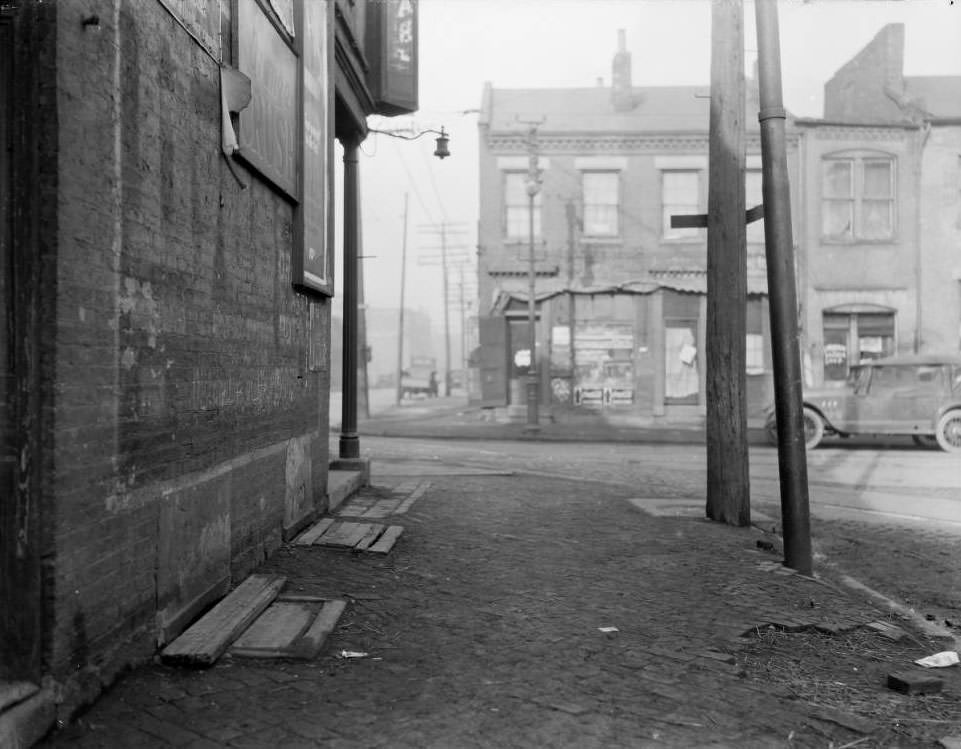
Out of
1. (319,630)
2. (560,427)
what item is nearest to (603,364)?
(560,427)

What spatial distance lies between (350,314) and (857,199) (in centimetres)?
1913

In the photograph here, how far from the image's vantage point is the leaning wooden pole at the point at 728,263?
7.91 meters

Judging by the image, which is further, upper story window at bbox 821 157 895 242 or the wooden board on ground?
upper story window at bbox 821 157 895 242

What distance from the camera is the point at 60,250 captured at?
10.1 ft

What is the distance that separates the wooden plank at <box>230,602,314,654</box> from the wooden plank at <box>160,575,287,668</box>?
1.7 inches

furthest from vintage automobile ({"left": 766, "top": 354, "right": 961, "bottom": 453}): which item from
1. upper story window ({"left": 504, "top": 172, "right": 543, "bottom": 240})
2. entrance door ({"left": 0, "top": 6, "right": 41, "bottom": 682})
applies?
entrance door ({"left": 0, "top": 6, "right": 41, "bottom": 682})

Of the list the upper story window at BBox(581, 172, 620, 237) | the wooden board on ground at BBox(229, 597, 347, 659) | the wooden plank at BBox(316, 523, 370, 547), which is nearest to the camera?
the wooden board on ground at BBox(229, 597, 347, 659)

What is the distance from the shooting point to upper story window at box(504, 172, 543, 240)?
2511 centimetres

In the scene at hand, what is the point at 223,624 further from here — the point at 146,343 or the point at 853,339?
the point at 853,339

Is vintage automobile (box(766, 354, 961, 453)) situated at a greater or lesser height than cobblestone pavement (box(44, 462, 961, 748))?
greater

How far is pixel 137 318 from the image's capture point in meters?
3.71

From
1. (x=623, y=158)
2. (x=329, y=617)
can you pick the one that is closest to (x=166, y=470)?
(x=329, y=617)

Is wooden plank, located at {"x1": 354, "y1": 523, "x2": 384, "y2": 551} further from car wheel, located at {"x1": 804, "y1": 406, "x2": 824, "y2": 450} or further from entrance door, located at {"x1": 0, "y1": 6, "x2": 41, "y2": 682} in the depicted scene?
car wheel, located at {"x1": 804, "y1": 406, "x2": 824, "y2": 450}

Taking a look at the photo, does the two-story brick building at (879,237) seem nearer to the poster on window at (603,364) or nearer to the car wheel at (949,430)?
the poster on window at (603,364)
